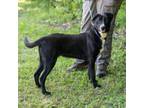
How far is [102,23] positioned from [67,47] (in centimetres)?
23

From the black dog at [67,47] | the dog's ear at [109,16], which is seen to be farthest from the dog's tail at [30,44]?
the dog's ear at [109,16]

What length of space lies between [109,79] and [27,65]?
471 millimetres

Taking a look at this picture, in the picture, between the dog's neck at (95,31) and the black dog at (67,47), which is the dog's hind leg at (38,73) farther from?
the dog's neck at (95,31)

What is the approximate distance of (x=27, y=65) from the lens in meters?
3.09

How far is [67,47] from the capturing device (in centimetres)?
305

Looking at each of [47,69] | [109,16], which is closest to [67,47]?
[47,69]

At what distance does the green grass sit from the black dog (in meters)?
0.03

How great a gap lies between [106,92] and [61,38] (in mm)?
397
